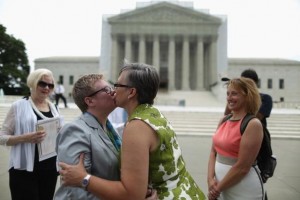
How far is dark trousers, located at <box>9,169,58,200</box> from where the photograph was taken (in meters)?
2.93

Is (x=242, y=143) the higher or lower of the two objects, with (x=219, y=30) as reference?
lower

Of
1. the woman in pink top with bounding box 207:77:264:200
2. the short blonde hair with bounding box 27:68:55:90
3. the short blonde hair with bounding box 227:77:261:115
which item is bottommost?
the woman in pink top with bounding box 207:77:264:200

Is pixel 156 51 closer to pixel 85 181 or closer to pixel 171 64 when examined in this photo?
pixel 171 64

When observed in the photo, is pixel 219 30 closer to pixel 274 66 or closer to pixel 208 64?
pixel 208 64

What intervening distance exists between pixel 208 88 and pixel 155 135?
166 feet

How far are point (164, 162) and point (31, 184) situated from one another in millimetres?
1846

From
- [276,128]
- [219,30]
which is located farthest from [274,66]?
[276,128]

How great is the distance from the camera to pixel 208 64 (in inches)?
2066

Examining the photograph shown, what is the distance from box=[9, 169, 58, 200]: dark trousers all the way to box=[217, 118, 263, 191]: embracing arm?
1.88 metres

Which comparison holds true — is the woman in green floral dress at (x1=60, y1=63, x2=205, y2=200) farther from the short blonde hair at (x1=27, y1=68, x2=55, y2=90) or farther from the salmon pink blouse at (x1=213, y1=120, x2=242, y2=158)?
the short blonde hair at (x1=27, y1=68, x2=55, y2=90)

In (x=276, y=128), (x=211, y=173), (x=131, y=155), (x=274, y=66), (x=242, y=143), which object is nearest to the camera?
(x=131, y=155)

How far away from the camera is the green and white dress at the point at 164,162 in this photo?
1.73 meters

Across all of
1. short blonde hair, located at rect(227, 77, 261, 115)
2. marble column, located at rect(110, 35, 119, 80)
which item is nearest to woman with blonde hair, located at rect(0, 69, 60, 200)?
short blonde hair, located at rect(227, 77, 261, 115)

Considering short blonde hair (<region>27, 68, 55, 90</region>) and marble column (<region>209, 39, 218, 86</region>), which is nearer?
short blonde hair (<region>27, 68, 55, 90</region>)
